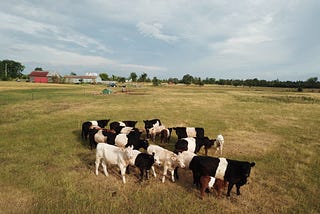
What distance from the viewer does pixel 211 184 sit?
607 cm

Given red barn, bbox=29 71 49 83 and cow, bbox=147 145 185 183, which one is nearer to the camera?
cow, bbox=147 145 185 183

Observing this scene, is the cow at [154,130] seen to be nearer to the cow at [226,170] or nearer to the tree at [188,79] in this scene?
the cow at [226,170]

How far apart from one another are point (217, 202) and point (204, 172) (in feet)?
3.02

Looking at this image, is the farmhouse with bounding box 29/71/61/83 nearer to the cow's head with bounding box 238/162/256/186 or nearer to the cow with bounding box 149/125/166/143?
the cow with bounding box 149/125/166/143

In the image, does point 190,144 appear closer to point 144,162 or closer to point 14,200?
point 144,162

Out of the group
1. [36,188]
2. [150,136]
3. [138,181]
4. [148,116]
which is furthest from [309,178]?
[148,116]

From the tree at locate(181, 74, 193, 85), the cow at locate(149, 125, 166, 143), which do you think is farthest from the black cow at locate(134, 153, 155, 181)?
the tree at locate(181, 74, 193, 85)

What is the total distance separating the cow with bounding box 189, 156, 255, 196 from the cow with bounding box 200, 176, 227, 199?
19 cm

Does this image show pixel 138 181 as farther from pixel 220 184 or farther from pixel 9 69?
pixel 9 69

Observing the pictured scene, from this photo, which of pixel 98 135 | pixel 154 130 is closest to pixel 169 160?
pixel 98 135

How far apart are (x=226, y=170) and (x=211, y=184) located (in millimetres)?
666

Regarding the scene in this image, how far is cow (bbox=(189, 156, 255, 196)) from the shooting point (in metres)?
6.05

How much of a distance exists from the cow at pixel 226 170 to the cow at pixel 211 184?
0.19 meters

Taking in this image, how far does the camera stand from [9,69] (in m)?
136
